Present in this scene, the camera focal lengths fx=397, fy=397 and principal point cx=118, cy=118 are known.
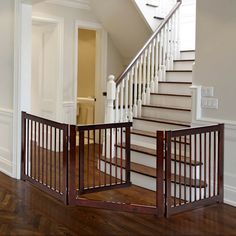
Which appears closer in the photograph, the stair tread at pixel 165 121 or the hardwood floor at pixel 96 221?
the hardwood floor at pixel 96 221

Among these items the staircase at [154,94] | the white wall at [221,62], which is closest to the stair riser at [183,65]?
the staircase at [154,94]

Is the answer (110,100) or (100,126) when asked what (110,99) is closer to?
(110,100)

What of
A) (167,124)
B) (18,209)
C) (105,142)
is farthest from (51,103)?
(18,209)

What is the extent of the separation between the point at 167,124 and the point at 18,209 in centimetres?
244

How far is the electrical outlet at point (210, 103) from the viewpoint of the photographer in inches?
169

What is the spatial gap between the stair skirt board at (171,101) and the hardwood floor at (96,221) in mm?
2026

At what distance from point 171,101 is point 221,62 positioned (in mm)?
1984

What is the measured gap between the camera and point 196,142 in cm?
439

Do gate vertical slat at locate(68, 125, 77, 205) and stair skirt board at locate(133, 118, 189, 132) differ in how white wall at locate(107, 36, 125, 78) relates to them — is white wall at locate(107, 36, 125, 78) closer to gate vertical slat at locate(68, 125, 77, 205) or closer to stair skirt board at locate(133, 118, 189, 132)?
stair skirt board at locate(133, 118, 189, 132)

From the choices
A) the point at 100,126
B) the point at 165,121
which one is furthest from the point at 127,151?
the point at 165,121

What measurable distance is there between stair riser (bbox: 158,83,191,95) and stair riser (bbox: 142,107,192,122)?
45 cm

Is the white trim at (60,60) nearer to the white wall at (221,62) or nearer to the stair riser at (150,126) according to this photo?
the stair riser at (150,126)

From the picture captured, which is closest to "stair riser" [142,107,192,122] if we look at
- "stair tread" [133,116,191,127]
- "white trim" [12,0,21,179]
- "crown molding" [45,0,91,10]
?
"stair tread" [133,116,191,127]

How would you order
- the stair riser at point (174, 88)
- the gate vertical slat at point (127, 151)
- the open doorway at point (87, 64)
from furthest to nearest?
the open doorway at point (87, 64) < the stair riser at point (174, 88) < the gate vertical slat at point (127, 151)
